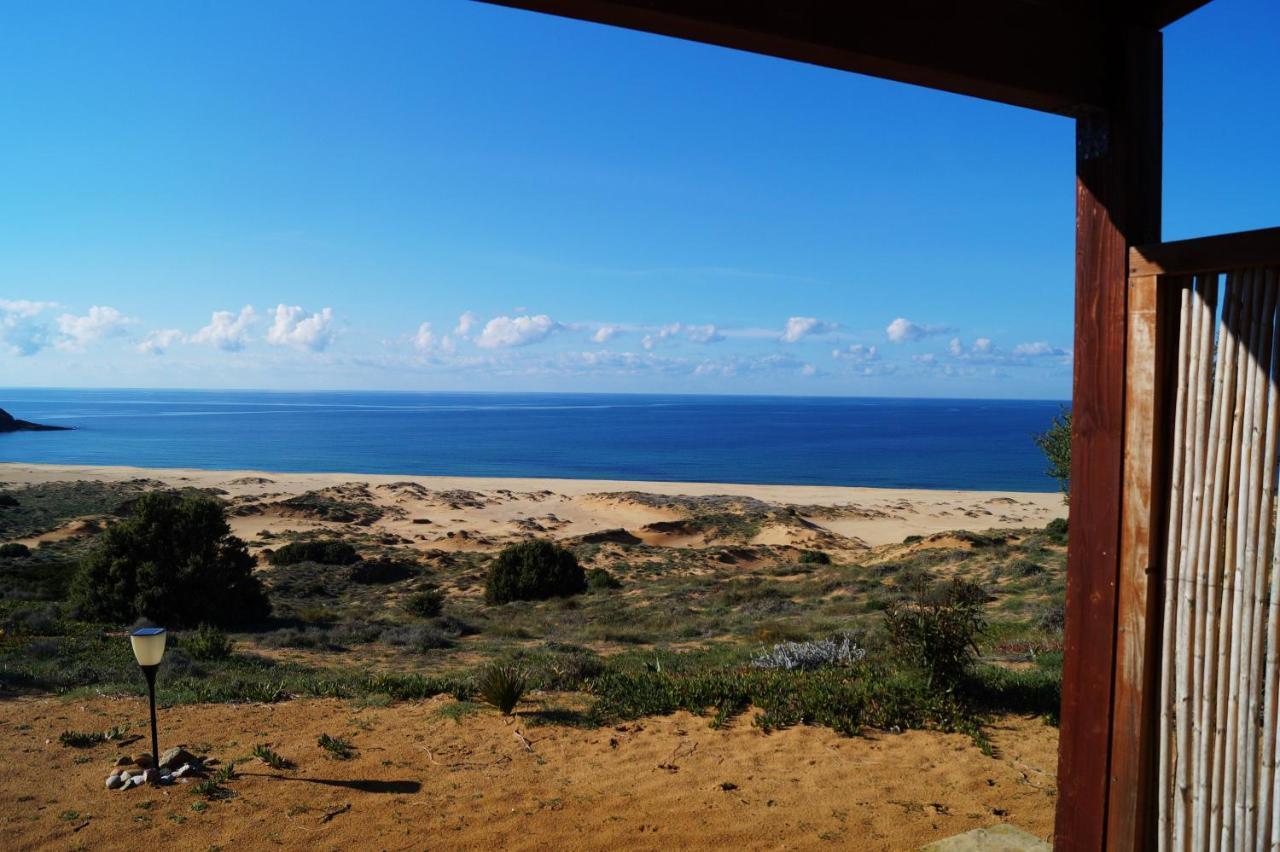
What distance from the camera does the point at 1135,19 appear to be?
3.01 metres

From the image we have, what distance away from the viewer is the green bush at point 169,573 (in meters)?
16.9

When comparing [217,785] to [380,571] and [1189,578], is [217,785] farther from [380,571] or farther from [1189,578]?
[380,571]

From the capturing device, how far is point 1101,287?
2.99 m

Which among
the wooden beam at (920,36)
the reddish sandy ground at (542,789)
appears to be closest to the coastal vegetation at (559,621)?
the reddish sandy ground at (542,789)

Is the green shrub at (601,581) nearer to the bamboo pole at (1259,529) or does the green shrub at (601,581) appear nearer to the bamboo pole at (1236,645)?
the bamboo pole at (1236,645)

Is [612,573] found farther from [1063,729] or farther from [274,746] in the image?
[1063,729]

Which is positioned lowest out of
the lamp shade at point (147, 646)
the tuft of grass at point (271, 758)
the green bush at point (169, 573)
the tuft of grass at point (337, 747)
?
the green bush at point (169, 573)

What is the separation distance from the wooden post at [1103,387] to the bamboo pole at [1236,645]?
0.87 ft

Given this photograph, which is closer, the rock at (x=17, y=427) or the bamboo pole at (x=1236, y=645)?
the bamboo pole at (x=1236, y=645)

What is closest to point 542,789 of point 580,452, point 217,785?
point 217,785

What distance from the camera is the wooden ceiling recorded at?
2457 millimetres

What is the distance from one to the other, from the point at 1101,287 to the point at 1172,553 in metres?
0.94

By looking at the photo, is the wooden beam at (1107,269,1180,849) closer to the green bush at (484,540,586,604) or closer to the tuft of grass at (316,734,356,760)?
the tuft of grass at (316,734,356,760)

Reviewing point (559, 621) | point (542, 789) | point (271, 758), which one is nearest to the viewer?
point (542, 789)
